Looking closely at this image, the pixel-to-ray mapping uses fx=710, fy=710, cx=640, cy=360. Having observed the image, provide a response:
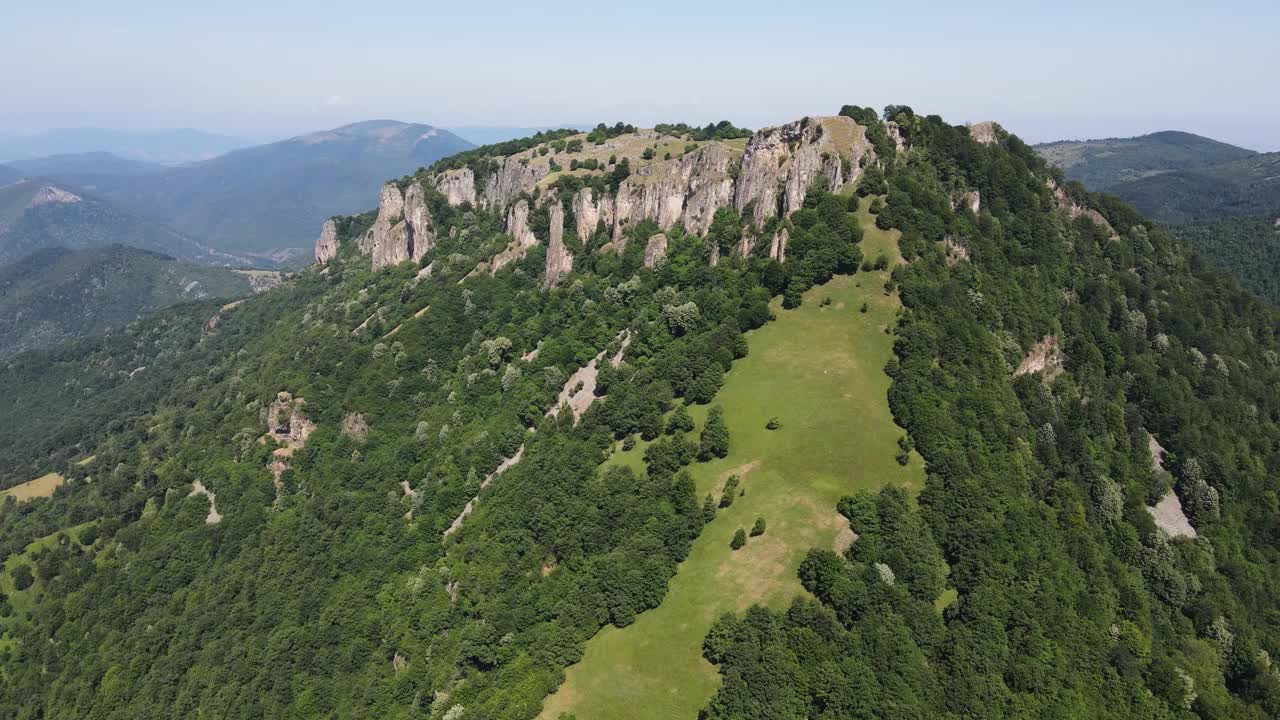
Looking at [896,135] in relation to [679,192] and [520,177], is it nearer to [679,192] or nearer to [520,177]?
[679,192]

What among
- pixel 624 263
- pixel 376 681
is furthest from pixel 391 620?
pixel 624 263

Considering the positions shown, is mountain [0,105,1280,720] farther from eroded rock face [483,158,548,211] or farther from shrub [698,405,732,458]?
eroded rock face [483,158,548,211]

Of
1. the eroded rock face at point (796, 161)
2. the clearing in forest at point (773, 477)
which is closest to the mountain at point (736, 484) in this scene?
the clearing in forest at point (773, 477)

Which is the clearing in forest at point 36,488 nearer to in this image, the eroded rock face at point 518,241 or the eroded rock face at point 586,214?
the eroded rock face at point 518,241

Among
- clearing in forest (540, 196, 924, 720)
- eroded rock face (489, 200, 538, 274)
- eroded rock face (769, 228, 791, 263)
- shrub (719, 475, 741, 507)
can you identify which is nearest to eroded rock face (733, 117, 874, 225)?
eroded rock face (769, 228, 791, 263)

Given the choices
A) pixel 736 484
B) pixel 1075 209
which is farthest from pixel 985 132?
pixel 736 484

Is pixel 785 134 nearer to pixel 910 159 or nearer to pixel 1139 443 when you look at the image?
pixel 910 159
